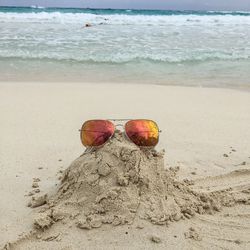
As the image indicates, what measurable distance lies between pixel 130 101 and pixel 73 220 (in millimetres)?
3388


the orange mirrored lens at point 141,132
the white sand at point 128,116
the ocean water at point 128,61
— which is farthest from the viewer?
the ocean water at point 128,61

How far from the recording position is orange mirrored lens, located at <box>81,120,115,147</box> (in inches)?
110

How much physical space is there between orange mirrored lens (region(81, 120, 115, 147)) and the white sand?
0.55m

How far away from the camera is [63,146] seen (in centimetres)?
405

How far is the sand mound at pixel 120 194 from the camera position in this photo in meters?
2.60

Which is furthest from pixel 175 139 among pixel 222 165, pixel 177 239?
pixel 177 239

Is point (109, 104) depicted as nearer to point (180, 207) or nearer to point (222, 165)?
point (222, 165)

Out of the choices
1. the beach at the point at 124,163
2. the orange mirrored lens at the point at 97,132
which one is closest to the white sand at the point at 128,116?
the beach at the point at 124,163

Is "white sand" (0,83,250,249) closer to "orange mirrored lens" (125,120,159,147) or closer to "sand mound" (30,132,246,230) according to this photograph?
"sand mound" (30,132,246,230)

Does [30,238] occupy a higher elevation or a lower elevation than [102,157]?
lower

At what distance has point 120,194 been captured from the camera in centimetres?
262

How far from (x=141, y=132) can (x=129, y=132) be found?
79 mm

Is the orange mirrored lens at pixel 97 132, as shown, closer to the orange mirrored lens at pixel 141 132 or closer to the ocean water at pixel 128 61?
the orange mirrored lens at pixel 141 132

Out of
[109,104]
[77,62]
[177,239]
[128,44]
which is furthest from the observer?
[128,44]
